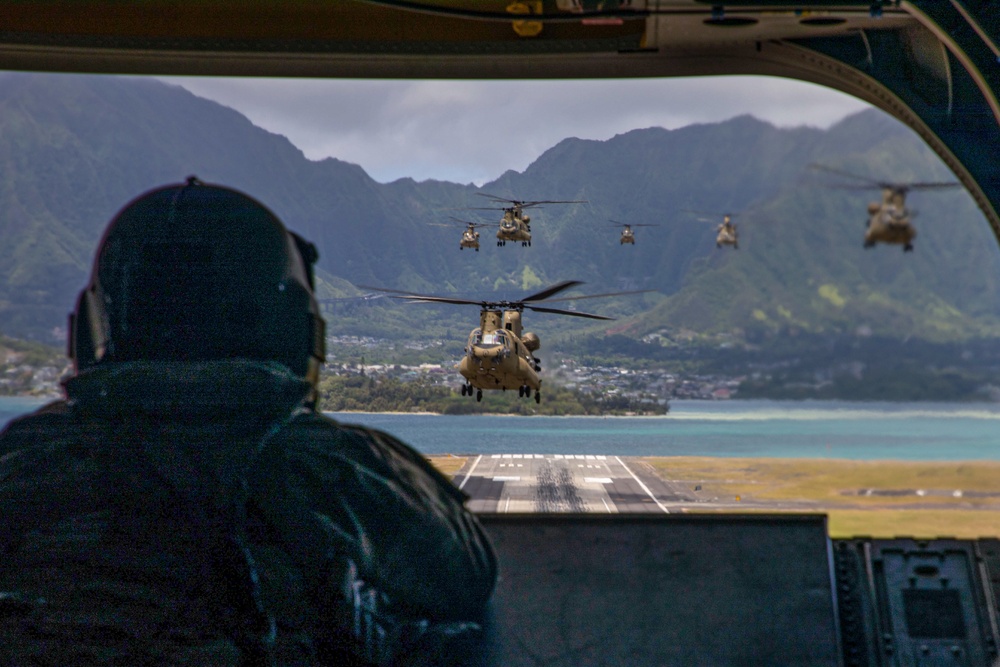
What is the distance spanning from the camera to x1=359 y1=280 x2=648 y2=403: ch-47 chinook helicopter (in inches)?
587

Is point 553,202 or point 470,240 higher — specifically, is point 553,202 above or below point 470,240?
above

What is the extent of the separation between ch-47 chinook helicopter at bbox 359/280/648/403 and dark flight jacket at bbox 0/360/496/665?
9.29 m

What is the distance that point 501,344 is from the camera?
49.2ft

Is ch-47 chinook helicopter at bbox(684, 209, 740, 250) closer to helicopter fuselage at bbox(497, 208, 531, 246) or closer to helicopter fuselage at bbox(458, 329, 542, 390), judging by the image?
helicopter fuselage at bbox(458, 329, 542, 390)

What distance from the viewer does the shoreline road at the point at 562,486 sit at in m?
23.9

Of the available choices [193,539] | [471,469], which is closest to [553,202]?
[193,539]

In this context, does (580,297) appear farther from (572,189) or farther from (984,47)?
(984,47)

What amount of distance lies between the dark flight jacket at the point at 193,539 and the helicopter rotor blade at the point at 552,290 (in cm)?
944

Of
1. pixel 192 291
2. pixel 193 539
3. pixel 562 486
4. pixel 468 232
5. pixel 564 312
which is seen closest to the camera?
pixel 193 539

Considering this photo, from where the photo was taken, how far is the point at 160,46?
35.5 ft

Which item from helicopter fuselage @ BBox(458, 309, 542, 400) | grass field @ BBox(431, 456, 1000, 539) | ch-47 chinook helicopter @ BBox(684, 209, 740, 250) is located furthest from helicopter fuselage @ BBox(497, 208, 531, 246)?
grass field @ BBox(431, 456, 1000, 539)

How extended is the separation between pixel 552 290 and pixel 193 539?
10.4 meters

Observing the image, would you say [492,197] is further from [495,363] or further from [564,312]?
[495,363]

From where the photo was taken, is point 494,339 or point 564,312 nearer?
point 494,339
